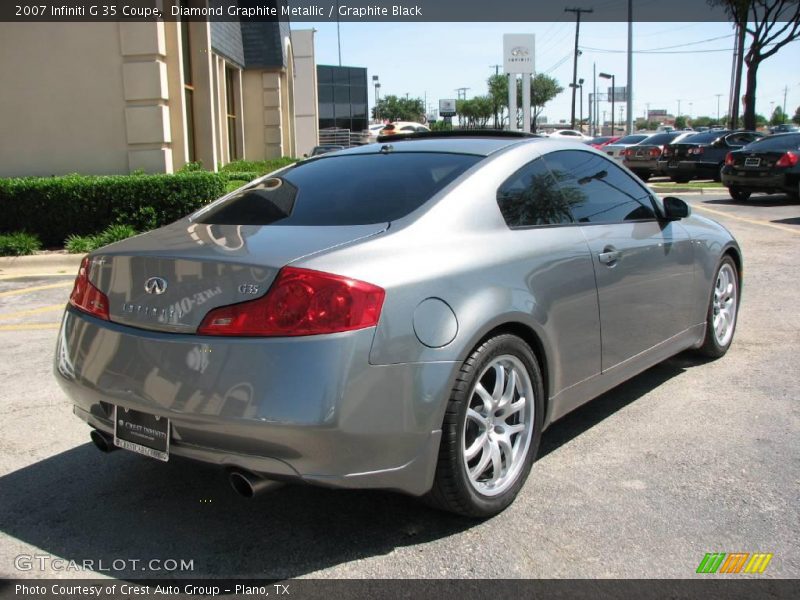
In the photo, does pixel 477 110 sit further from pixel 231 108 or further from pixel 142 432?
pixel 142 432

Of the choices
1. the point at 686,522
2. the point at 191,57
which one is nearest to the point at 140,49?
the point at 191,57

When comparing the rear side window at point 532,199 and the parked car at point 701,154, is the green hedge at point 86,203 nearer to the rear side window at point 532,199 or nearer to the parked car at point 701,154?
the rear side window at point 532,199

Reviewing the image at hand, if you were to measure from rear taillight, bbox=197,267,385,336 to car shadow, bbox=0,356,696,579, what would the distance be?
600 mm

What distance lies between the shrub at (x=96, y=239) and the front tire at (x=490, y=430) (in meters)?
7.90

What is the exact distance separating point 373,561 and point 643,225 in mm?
2577

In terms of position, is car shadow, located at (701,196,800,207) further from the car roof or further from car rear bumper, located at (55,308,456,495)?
car rear bumper, located at (55,308,456,495)

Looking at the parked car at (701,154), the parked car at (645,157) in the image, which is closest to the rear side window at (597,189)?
the parked car at (701,154)

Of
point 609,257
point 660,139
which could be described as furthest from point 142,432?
point 660,139

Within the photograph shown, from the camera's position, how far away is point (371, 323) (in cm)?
270

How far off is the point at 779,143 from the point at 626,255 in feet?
45.3

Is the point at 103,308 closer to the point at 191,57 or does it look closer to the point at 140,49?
the point at 140,49

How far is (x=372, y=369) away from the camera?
106 inches

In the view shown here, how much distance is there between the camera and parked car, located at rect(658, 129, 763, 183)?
2225cm

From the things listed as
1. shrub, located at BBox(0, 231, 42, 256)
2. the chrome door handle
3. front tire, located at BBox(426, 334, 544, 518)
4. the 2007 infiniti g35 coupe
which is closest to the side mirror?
the 2007 infiniti g35 coupe
